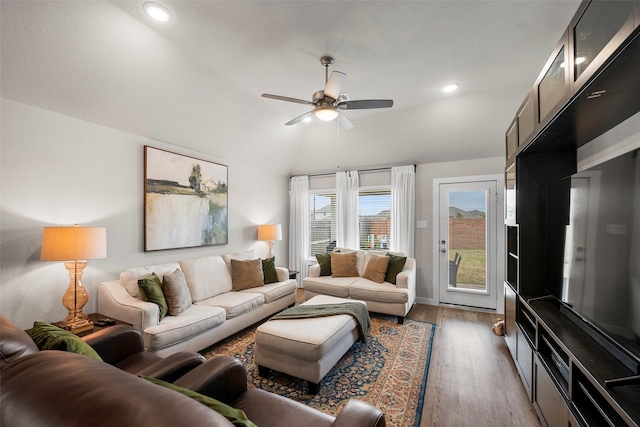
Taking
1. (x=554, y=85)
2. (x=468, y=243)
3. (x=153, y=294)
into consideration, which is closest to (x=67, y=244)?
(x=153, y=294)

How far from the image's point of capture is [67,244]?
2.19 meters

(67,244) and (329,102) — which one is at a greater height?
(329,102)

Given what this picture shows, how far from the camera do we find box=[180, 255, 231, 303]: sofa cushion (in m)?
3.31

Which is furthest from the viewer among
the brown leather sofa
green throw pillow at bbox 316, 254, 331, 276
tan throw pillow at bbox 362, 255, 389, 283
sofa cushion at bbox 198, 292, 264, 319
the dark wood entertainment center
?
green throw pillow at bbox 316, 254, 331, 276

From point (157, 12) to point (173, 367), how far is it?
2.50 metres

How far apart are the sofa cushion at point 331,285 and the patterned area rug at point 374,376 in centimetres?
72

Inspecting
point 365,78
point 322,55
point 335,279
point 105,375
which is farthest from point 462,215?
point 105,375

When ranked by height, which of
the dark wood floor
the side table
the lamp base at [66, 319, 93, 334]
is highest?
the lamp base at [66, 319, 93, 334]

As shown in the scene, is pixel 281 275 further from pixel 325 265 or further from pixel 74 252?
pixel 74 252

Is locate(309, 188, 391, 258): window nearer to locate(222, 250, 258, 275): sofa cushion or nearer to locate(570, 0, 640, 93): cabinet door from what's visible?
locate(222, 250, 258, 275): sofa cushion

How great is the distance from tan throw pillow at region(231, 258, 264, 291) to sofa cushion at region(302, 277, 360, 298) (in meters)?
0.80

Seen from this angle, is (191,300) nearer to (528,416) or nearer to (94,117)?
(94,117)

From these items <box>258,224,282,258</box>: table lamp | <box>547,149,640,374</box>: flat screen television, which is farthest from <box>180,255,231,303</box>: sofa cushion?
<box>547,149,640,374</box>: flat screen television

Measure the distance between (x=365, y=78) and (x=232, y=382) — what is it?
3.01 metres
